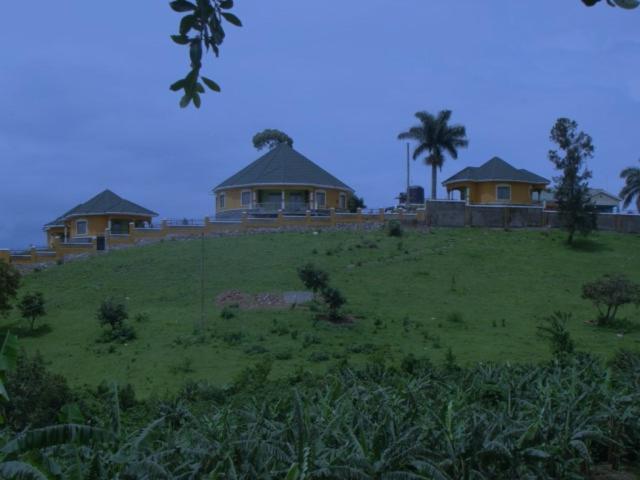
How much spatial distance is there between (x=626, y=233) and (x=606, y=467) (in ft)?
142

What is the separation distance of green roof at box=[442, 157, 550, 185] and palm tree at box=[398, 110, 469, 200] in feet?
5.91

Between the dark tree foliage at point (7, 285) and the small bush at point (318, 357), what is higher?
the dark tree foliage at point (7, 285)

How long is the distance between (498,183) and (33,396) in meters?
48.2

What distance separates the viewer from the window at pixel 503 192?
56.0m

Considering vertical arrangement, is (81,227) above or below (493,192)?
below

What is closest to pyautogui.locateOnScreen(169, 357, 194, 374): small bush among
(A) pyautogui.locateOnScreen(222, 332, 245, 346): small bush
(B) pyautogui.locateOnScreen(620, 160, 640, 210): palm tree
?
(A) pyautogui.locateOnScreen(222, 332, 245, 346): small bush

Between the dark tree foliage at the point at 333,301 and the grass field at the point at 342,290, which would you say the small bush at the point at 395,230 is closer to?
the grass field at the point at 342,290

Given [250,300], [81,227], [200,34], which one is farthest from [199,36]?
[81,227]

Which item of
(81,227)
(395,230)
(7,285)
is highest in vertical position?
(81,227)

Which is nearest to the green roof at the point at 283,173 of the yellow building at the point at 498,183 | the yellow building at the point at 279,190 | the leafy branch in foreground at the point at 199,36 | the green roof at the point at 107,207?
the yellow building at the point at 279,190

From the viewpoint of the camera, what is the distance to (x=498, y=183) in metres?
56.0

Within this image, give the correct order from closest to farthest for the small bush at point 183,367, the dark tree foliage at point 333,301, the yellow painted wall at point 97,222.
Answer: the small bush at point 183,367 < the dark tree foliage at point 333,301 < the yellow painted wall at point 97,222

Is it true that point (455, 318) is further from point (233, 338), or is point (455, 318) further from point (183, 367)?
point (183, 367)

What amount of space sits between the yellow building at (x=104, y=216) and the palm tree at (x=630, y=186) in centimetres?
4094
